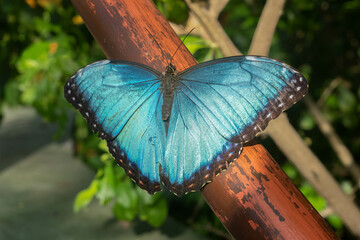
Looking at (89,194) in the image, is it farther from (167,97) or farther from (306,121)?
(306,121)

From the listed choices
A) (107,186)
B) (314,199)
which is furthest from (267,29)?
(107,186)

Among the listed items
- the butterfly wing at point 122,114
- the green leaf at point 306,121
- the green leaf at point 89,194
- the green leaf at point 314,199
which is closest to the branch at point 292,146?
the green leaf at point 314,199

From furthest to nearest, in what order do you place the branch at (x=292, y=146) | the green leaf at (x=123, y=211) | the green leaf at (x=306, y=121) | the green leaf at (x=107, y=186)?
the green leaf at (x=306, y=121) → the green leaf at (x=123, y=211) → the green leaf at (x=107, y=186) → the branch at (x=292, y=146)

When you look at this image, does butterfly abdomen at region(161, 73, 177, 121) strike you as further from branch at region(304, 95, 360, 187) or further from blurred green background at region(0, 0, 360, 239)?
branch at region(304, 95, 360, 187)

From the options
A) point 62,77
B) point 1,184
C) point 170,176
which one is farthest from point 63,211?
point 170,176

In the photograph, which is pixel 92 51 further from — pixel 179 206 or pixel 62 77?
pixel 179 206

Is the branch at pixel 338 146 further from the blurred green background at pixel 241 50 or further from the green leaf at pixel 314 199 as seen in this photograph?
the green leaf at pixel 314 199
